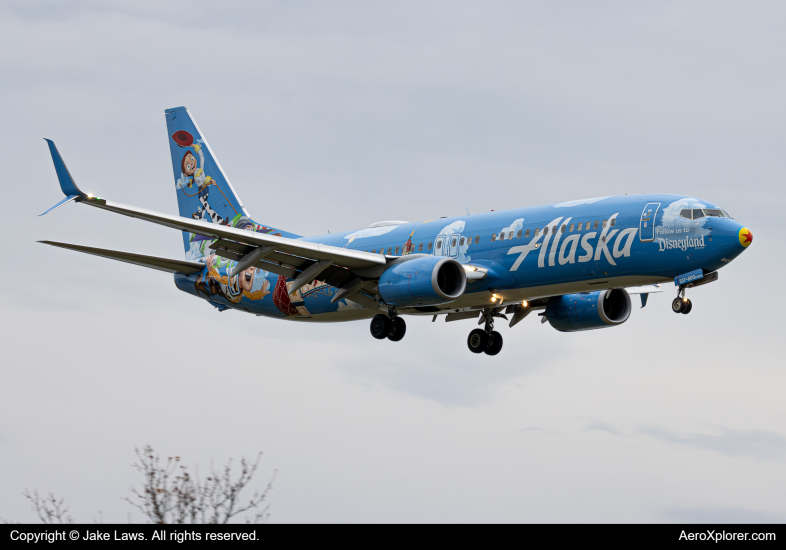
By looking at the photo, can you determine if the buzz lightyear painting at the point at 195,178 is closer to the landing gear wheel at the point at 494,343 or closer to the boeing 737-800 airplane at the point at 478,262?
the boeing 737-800 airplane at the point at 478,262

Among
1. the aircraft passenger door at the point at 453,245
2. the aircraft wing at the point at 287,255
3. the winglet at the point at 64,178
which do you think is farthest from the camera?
the aircraft passenger door at the point at 453,245

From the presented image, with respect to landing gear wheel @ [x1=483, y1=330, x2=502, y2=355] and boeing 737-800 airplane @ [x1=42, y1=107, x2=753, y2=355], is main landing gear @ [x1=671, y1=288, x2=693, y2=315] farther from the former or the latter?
landing gear wheel @ [x1=483, y1=330, x2=502, y2=355]

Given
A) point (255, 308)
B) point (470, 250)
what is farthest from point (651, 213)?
point (255, 308)

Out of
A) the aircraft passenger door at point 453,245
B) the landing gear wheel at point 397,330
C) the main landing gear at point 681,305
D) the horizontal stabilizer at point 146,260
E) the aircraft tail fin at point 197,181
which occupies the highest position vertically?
the aircraft tail fin at point 197,181

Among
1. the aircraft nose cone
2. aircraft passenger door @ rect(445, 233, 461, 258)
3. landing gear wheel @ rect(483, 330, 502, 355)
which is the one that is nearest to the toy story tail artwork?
aircraft passenger door @ rect(445, 233, 461, 258)

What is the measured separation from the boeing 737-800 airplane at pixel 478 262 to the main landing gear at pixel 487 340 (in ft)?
0.14

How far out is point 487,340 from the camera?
45.4 m

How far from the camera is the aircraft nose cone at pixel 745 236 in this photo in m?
34.7

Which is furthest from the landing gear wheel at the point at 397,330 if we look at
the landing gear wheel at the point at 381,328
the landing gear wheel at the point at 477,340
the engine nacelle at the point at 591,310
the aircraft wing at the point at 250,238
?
the engine nacelle at the point at 591,310

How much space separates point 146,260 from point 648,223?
2204 cm

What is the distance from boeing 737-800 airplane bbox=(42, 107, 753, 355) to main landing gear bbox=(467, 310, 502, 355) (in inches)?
1.7

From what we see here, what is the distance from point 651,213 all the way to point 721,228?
2471 millimetres

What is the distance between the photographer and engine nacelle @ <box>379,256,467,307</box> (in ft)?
123

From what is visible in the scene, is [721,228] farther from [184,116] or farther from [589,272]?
[184,116]
